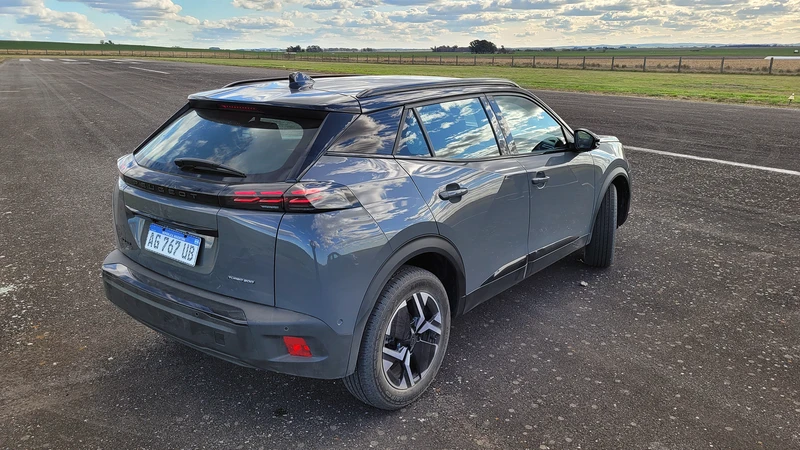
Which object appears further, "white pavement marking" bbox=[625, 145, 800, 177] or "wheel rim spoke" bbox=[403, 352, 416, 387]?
"white pavement marking" bbox=[625, 145, 800, 177]

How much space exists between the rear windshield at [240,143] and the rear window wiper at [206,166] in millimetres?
21

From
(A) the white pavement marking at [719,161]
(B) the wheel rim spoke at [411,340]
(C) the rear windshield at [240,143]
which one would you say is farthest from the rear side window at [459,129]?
(A) the white pavement marking at [719,161]

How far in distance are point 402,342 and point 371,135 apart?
3.49 ft

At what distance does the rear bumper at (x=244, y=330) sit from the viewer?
2.52 metres

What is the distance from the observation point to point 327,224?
2490 millimetres

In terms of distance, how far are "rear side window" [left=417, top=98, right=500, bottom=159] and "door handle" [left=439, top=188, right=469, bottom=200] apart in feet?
0.73

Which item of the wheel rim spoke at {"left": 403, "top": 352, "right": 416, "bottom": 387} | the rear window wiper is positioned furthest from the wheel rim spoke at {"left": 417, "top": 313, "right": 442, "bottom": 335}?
the rear window wiper

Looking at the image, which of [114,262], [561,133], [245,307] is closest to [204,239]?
[245,307]

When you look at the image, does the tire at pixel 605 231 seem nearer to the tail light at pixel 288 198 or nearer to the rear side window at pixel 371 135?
the rear side window at pixel 371 135

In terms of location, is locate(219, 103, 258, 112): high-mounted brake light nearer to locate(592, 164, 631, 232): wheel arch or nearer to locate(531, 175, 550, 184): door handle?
locate(531, 175, 550, 184): door handle

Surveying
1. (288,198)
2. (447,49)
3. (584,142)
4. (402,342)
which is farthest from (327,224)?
(447,49)

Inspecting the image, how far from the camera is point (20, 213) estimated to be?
6.37 m

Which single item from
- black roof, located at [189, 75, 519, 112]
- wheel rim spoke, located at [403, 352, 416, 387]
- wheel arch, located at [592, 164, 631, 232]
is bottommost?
wheel rim spoke, located at [403, 352, 416, 387]

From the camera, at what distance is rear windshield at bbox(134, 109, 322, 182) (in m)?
2.67
